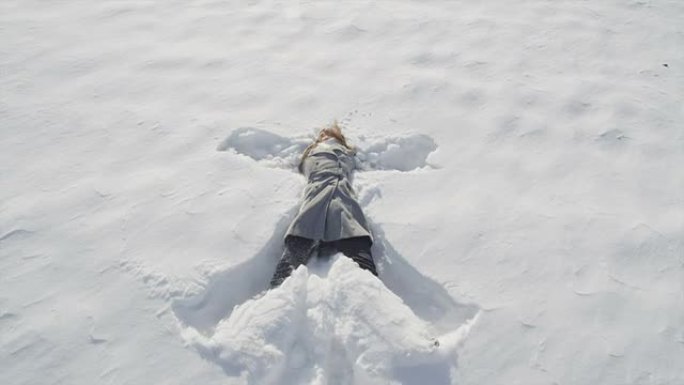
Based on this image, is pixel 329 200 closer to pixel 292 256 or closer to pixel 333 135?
pixel 292 256

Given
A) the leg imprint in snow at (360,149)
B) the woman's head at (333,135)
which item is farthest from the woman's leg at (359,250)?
the woman's head at (333,135)

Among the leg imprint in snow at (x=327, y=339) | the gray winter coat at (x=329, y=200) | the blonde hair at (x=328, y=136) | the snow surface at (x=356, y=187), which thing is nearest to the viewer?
the leg imprint in snow at (x=327, y=339)

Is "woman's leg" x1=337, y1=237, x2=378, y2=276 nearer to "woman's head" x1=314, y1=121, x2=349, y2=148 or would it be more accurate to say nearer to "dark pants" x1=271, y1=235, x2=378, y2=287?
"dark pants" x1=271, y1=235, x2=378, y2=287

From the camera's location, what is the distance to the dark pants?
9.21 feet

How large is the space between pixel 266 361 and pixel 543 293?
1379mm

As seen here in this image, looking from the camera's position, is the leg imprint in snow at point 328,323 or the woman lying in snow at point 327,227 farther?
the woman lying in snow at point 327,227

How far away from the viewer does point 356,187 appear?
3.34 m

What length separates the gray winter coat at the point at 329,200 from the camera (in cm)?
291

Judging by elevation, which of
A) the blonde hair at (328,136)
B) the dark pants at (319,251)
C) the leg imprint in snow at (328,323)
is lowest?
the leg imprint in snow at (328,323)

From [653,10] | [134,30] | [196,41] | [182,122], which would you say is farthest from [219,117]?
[653,10]

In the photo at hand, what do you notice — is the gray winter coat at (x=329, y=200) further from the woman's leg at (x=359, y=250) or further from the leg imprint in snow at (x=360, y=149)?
the leg imprint in snow at (x=360, y=149)

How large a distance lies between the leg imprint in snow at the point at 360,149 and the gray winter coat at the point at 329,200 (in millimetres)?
156

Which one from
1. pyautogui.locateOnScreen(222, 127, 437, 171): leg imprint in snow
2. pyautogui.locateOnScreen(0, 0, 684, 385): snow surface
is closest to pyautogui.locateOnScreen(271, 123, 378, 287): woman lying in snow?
pyautogui.locateOnScreen(0, 0, 684, 385): snow surface

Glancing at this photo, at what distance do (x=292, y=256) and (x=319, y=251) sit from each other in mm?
149
